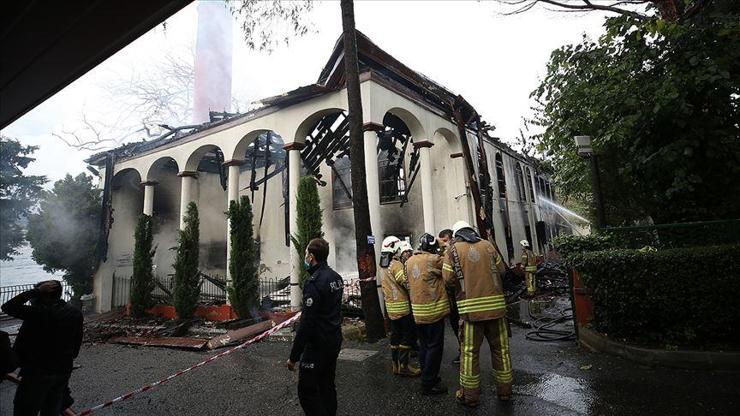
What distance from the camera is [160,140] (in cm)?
1450

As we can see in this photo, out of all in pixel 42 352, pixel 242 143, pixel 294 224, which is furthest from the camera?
pixel 242 143

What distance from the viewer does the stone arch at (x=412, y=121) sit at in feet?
34.0

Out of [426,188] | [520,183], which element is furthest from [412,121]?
[520,183]

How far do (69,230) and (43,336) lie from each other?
43.2 feet

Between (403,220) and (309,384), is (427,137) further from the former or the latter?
(309,384)

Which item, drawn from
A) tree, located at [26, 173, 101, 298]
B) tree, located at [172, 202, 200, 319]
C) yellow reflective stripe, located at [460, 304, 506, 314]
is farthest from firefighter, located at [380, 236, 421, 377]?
tree, located at [26, 173, 101, 298]

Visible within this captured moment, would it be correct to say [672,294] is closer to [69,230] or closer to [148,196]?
[148,196]

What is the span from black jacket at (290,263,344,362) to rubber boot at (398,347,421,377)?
2114mm

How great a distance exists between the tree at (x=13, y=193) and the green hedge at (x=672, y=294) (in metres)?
22.0

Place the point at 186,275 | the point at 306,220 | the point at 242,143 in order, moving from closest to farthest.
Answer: the point at 306,220
the point at 186,275
the point at 242,143

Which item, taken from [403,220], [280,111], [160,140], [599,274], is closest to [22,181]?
[160,140]

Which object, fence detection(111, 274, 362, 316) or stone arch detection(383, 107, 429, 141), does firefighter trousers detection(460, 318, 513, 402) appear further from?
stone arch detection(383, 107, 429, 141)

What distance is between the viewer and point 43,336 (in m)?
3.40

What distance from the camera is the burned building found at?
10.1 metres
